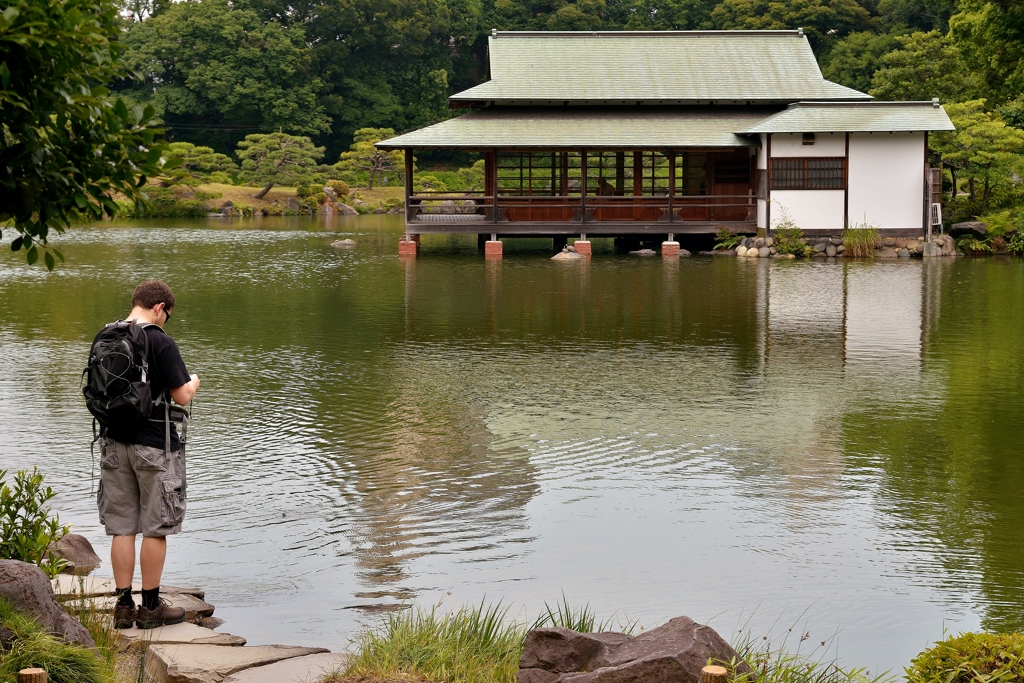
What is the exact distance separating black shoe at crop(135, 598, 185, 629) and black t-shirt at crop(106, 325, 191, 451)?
0.80 m

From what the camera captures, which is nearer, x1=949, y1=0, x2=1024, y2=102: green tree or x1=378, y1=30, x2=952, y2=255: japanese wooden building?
x1=378, y1=30, x2=952, y2=255: japanese wooden building

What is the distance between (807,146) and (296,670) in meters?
26.8

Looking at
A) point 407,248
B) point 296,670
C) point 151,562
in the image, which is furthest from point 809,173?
point 296,670

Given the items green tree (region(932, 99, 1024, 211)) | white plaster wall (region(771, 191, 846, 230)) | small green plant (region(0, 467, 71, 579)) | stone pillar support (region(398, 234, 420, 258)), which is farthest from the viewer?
green tree (region(932, 99, 1024, 211))

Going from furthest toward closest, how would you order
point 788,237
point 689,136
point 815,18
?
point 815,18, point 689,136, point 788,237

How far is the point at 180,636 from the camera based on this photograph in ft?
19.2

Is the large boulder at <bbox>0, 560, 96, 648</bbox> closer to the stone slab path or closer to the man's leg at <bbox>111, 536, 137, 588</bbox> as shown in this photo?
the stone slab path

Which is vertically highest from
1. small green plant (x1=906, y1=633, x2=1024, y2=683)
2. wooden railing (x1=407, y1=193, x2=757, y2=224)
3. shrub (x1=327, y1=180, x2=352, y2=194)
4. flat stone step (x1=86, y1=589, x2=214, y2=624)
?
shrub (x1=327, y1=180, x2=352, y2=194)

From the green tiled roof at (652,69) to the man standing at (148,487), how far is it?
2618 cm

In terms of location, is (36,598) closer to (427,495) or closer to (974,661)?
(974,661)

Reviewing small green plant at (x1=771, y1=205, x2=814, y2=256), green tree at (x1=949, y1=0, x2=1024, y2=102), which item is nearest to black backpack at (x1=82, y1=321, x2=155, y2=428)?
small green plant at (x1=771, y1=205, x2=814, y2=256)

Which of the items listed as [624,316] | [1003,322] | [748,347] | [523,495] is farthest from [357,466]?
[1003,322]

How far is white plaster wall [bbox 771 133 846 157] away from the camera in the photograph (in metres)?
29.9

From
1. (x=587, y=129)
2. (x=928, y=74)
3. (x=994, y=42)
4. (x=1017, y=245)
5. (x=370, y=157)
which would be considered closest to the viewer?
(x=1017, y=245)
